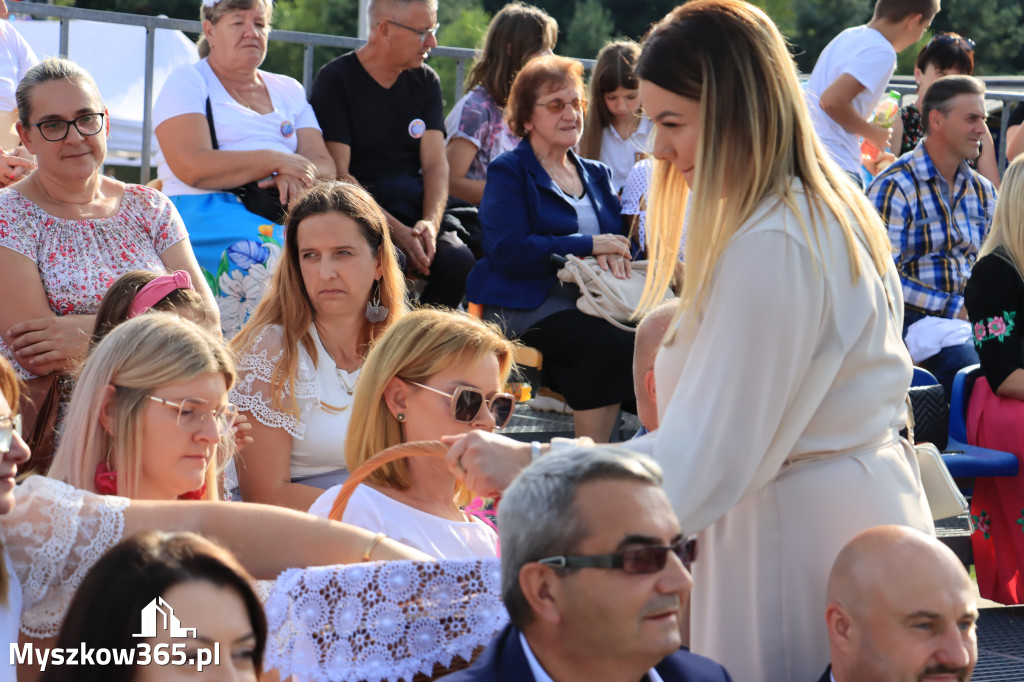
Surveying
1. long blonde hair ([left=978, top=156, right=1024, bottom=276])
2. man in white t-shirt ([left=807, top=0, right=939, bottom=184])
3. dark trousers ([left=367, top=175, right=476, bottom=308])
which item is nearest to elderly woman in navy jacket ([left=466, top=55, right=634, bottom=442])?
dark trousers ([left=367, top=175, right=476, bottom=308])

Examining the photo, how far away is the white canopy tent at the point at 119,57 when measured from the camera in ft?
26.6

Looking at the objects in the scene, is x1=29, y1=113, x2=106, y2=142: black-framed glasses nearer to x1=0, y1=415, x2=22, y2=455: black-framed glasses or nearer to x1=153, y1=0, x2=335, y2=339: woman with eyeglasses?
x1=153, y1=0, x2=335, y2=339: woman with eyeglasses

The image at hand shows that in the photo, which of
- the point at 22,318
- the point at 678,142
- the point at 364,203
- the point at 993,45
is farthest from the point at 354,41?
the point at 993,45

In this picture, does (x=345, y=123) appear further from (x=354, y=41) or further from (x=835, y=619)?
(x=835, y=619)

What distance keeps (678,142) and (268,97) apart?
132 inches

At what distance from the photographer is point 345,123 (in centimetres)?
548

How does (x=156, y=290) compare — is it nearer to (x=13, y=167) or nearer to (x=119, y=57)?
(x=13, y=167)

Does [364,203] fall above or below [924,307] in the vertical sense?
above

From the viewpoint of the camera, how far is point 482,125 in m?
6.02

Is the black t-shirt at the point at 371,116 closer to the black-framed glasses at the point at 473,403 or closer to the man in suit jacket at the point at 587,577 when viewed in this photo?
the black-framed glasses at the point at 473,403

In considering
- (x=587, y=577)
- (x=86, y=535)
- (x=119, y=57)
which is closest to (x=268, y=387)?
(x=86, y=535)

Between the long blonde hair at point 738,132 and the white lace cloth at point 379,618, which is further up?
the long blonde hair at point 738,132

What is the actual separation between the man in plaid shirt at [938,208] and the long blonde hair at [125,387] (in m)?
4.14

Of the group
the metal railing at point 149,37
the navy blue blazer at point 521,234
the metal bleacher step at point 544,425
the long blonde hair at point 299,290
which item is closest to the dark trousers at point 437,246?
the navy blue blazer at point 521,234
